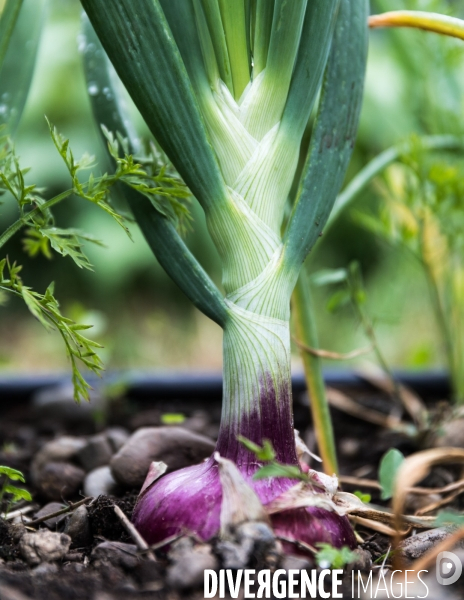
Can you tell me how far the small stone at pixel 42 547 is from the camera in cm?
54

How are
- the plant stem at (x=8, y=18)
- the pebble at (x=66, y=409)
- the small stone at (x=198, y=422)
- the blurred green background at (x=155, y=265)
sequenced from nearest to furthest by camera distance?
the plant stem at (x=8, y=18)
the small stone at (x=198, y=422)
the pebble at (x=66, y=409)
the blurred green background at (x=155, y=265)

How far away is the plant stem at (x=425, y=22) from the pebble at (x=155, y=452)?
0.54 m

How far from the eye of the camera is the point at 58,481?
0.80 metres

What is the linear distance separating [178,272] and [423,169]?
0.56 m

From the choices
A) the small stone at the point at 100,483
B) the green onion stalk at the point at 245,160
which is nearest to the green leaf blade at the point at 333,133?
the green onion stalk at the point at 245,160

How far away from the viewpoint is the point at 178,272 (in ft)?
2.09

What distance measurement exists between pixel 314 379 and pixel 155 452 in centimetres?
22

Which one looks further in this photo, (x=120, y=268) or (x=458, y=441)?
(x=120, y=268)

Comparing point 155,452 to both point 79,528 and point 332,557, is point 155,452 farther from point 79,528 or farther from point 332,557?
point 332,557

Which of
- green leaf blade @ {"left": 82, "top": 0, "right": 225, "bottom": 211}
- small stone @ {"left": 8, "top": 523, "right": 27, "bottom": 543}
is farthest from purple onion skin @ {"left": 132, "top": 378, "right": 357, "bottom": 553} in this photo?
green leaf blade @ {"left": 82, "top": 0, "right": 225, "bottom": 211}

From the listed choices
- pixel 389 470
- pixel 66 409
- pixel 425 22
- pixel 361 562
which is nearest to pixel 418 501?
pixel 389 470

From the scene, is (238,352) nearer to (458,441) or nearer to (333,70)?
(333,70)

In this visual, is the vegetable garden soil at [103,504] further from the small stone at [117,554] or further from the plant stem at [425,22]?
the plant stem at [425,22]

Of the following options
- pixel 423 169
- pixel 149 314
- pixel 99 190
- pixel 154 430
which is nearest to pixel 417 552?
pixel 154 430
